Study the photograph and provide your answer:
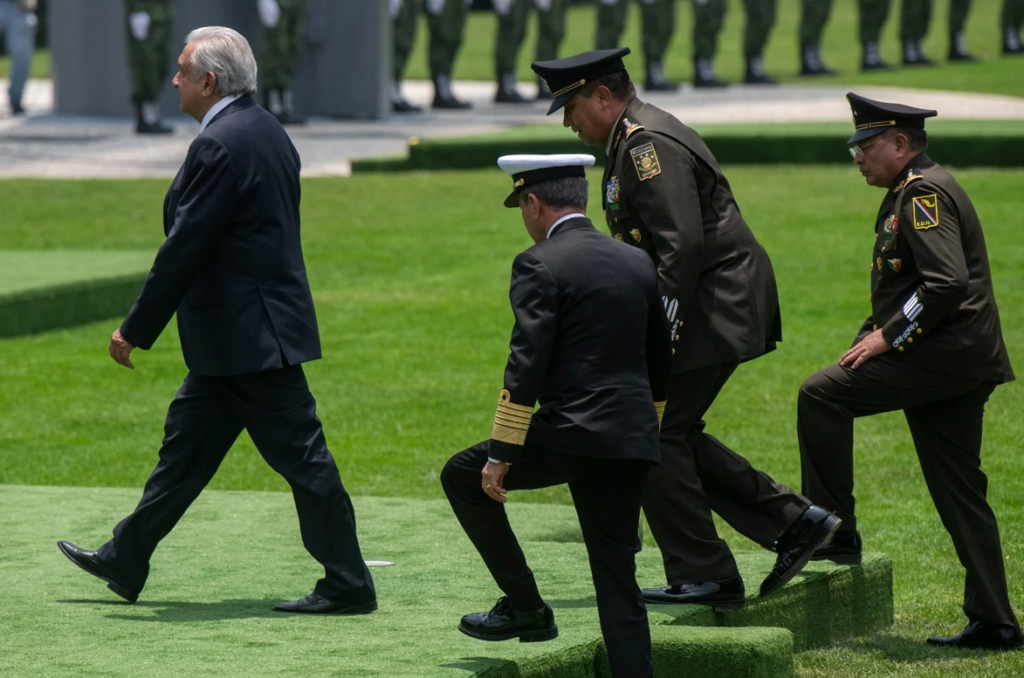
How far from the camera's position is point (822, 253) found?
13883mm

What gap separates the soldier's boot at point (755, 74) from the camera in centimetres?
3080

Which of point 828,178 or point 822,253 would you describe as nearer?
point 822,253

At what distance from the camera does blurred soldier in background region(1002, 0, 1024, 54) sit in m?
34.8

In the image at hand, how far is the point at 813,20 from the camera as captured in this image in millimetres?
32656

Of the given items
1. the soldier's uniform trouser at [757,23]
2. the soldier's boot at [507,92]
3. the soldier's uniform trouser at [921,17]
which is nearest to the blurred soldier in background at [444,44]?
the soldier's boot at [507,92]

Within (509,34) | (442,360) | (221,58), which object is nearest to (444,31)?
(509,34)

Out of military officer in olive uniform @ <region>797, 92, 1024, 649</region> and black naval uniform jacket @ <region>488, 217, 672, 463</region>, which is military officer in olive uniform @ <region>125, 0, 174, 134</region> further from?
black naval uniform jacket @ <region>488, 217, 672, 463</region>

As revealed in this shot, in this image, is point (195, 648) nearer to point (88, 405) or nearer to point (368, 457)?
point (368, 457)

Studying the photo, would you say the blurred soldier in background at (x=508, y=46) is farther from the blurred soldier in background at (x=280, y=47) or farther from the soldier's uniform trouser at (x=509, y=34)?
the blurred soldier in background at (x=280, y=47)

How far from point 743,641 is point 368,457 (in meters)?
3.96

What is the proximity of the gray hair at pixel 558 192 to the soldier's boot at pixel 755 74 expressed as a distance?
26.8 m

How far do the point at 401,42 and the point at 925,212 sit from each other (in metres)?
22.9

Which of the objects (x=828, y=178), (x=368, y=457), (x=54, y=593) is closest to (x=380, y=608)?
(x=54, y=593)

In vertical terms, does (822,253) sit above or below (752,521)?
below
